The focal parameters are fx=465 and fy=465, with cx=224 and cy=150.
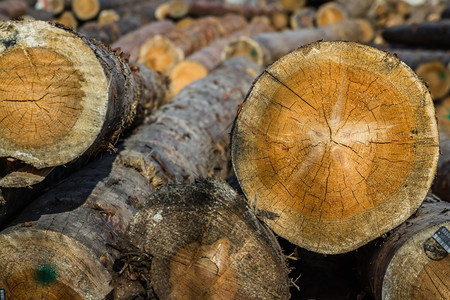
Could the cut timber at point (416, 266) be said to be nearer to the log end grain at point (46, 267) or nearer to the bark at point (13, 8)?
the log end grain at point (46, 267)

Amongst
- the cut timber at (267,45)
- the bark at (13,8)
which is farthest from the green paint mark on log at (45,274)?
the bark at (13,8)

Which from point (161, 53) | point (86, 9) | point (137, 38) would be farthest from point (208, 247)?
point (86, 9)

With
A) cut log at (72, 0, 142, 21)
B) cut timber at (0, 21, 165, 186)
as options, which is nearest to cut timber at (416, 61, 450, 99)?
cut timber at (0, 21, 165, 186)

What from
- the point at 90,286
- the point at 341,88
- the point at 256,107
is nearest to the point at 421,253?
the point at 341,88

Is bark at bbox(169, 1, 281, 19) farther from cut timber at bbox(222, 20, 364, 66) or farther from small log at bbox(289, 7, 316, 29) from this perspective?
cut timber at bbox(222, 20, 364, 66)

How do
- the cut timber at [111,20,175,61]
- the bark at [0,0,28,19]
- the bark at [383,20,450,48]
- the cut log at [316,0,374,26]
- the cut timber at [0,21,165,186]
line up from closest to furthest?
the cut timber at [0,21,165,186]
the cut timber at [111,20,175,61]
the bark at [383,20,450,48]
the bark at [0,0,28,19]
the cut log at [316,0,374,26]

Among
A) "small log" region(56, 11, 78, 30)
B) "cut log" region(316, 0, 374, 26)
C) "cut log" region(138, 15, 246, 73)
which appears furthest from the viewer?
"cut log" region(316, 0, 374, 26)
